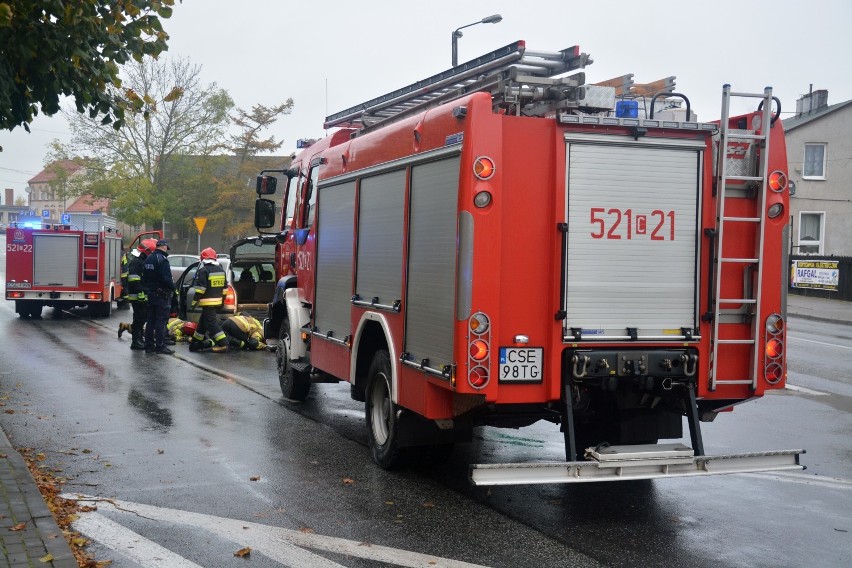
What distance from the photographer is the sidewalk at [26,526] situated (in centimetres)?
497

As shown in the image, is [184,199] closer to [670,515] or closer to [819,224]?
[819,224]

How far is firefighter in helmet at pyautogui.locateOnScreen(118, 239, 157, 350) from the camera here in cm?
1609

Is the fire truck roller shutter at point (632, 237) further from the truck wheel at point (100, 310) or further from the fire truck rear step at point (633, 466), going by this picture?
the truck wheel at point (100, 310)

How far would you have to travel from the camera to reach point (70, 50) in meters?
6.84

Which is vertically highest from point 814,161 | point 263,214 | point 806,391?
point 814,161

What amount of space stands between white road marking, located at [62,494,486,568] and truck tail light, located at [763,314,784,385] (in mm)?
2674

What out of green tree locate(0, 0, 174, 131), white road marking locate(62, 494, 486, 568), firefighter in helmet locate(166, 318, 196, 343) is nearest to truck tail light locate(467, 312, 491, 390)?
white road marking locate(62, 494, 486, 568)

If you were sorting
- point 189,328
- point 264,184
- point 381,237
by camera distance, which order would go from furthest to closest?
point 189,328 < point 264,184 < point 381,237

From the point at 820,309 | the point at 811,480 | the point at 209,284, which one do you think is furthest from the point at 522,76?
the point at 820,309

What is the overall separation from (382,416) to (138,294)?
31.4 feet

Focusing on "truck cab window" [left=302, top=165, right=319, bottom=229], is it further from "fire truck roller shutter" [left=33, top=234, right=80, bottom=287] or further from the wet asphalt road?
"fire truck roller shutter" [left=33, top=234, right=80, bottom=287]

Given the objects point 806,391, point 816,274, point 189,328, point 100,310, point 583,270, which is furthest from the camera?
point 816,274

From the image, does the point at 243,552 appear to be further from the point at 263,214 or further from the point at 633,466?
the point at 263,214

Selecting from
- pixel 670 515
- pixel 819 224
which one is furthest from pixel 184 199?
pixel 670 515
